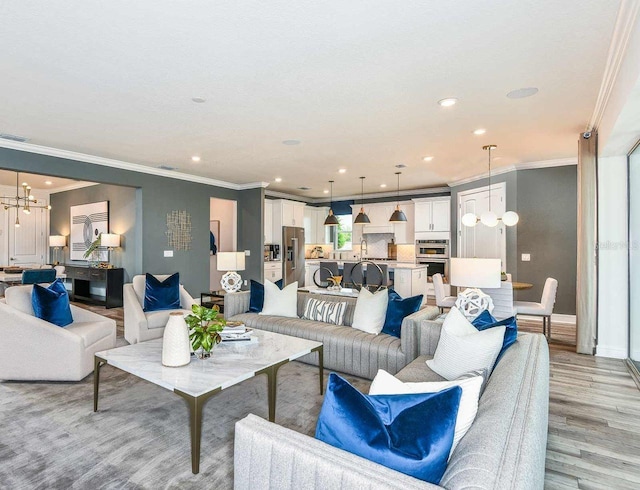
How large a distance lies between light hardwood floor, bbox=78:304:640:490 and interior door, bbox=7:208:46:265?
1087cm

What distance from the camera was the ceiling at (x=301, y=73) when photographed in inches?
86.0

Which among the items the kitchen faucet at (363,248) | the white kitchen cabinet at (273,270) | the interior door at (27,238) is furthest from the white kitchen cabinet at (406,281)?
the interior door at (27,238)

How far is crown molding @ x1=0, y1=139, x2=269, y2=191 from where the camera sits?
4.93m

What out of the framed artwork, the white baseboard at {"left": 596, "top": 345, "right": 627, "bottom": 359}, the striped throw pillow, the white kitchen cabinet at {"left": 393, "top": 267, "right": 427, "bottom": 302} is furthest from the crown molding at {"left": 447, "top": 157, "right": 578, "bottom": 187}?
A: the framed artwork

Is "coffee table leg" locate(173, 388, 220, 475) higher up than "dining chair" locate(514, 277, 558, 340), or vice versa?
"dining chair" locate(514, 277, 558, 340)

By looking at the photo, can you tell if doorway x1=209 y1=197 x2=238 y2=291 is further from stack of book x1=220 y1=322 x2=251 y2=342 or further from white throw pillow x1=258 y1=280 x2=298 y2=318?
stack of book x1=220 y1=322 x2=251 y2=342

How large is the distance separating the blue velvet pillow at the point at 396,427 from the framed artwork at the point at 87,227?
25.0 feet

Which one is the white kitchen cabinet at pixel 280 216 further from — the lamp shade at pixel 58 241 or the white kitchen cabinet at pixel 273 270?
the lamp shade at pixel 58 241

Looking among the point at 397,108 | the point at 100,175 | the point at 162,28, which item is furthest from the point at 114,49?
the point at 100,175

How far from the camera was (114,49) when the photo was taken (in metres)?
2.55

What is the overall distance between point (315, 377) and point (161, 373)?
1.59 metres

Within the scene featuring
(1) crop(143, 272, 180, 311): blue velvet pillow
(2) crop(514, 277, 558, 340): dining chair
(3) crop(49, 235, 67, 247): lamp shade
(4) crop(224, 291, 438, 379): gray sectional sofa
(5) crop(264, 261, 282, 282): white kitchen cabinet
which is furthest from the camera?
(3) crop(49, 235, 67, 247): lamp shade

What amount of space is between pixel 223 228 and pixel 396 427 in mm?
8308

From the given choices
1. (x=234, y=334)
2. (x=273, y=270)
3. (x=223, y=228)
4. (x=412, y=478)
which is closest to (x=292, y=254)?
(x=273, y=270)
